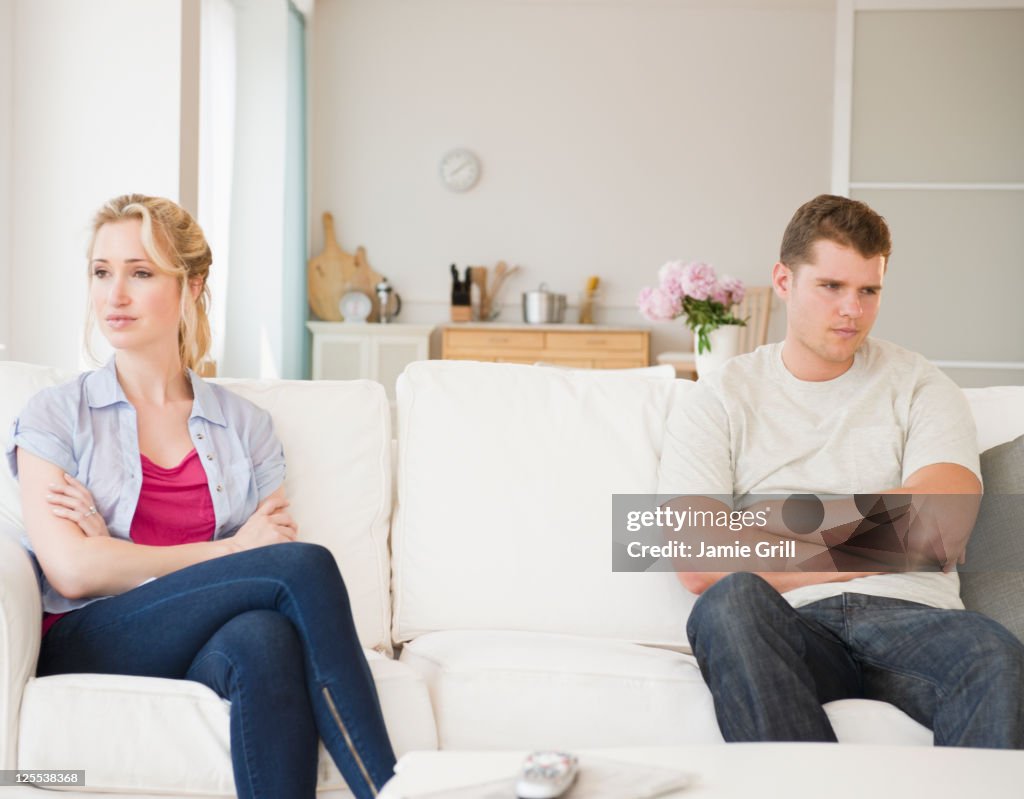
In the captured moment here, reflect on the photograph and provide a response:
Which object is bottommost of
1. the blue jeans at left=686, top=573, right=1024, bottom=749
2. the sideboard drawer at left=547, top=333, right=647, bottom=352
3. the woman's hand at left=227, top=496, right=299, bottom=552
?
the blue jeans at left=686, top=573, right=1024, bottom=749

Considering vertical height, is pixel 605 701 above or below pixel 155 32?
below

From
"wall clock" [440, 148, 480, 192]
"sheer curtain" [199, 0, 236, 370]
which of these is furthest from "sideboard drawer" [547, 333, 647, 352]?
"sheer curtain" [199, 0, 236, 370]

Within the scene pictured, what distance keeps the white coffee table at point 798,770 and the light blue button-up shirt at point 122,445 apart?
0.82m

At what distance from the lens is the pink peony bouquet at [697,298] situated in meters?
3.01

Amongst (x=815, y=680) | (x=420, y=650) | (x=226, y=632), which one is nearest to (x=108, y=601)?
(x=226, y=632)

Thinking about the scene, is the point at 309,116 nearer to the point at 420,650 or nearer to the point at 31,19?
the point at 31,19

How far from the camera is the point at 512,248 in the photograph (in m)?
6.61

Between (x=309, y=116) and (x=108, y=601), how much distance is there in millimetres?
5252

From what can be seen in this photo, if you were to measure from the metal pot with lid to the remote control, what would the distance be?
209 inches

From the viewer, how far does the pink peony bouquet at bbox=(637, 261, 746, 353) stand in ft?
9.87

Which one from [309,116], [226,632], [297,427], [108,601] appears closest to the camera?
[226,632]

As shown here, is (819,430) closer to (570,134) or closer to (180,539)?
(180,539)

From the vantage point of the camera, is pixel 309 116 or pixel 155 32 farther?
pixel 309 116

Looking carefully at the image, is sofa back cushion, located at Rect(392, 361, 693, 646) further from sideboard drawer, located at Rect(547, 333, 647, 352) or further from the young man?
sideboard drawer, located at Rect(547, 333, 647, 352)
